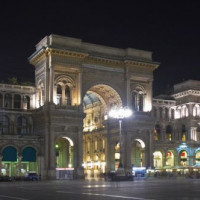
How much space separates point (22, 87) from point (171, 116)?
38.8 meters

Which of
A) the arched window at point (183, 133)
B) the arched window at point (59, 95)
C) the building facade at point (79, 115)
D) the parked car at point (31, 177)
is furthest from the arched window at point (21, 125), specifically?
the arched window at point (183, 133)

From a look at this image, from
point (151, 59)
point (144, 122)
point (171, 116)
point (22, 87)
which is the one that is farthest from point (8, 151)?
point (171, 116)

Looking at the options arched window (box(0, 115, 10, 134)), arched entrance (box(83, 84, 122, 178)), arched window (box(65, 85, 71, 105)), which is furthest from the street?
arched entrance (box(83, 84, 122, 178))

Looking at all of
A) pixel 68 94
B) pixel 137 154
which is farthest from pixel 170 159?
pixel 68 94

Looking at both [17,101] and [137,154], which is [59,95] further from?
[137,154]

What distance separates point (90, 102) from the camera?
100 metres

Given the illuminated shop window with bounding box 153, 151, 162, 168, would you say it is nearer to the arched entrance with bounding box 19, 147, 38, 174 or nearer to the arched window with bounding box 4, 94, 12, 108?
the arched entrance with bounding box 19, 147, 38, 174

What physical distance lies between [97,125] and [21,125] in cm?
1790

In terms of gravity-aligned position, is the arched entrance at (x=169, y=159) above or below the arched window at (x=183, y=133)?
below

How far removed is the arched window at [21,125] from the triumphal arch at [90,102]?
3.34 m

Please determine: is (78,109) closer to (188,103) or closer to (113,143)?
(113,143)

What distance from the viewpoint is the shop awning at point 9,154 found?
255 feet

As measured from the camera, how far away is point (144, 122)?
8944 centimetres

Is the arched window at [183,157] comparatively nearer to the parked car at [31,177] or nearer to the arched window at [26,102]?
the arched window at [26,102]
